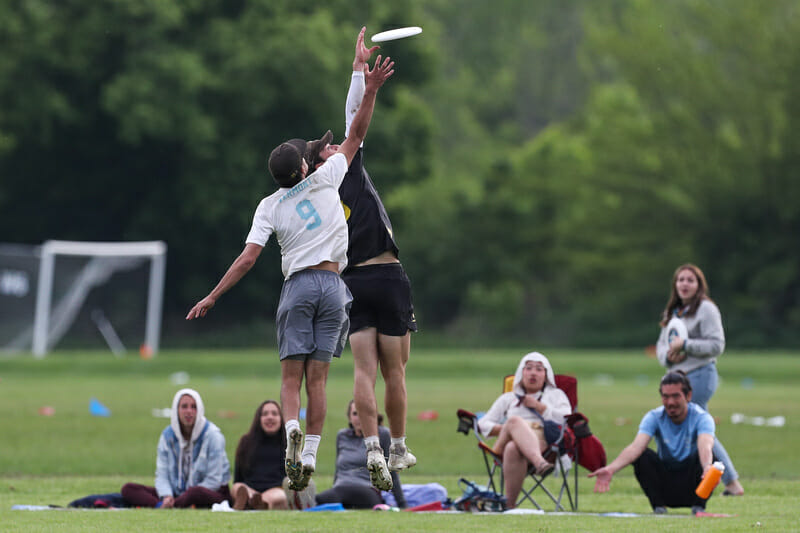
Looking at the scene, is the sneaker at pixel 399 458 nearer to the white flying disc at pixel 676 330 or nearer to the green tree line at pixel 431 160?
the white flying disc at pixel 676 330

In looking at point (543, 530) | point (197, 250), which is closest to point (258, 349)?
point (197, 250)

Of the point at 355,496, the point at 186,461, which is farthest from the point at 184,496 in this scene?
the point at 355,496

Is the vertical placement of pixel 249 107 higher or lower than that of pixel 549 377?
higher

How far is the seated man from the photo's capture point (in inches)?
460

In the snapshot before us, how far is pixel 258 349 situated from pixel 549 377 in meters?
34.1

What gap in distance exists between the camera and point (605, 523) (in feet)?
34.9

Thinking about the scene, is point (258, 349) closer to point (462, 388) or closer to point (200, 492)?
point (462, 388)

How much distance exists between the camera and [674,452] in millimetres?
11828

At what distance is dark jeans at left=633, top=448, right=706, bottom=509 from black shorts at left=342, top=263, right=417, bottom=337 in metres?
3.26

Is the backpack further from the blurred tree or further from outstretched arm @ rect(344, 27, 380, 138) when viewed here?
the blurred tree

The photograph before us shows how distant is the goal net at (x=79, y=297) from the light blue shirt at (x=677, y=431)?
28642 mm

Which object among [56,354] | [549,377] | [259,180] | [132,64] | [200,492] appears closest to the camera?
[200,492]

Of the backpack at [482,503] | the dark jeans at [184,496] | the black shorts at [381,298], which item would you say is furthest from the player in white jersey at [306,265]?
the dark jeans at [184,496]

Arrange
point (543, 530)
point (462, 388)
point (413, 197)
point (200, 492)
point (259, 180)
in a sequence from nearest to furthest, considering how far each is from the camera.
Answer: point (543, 530)
point (200, 492)
point (462, 388)
point (259, 180)
point (413, 197)
